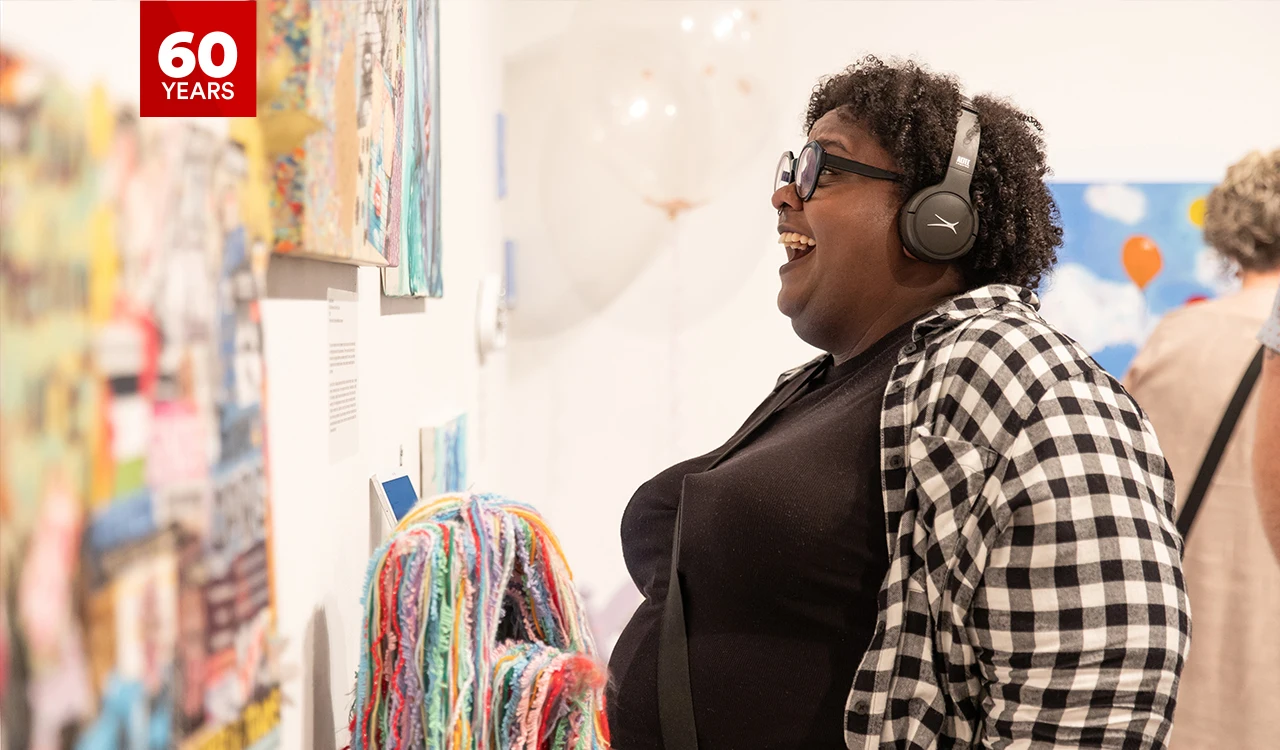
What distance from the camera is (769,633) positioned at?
1037mm

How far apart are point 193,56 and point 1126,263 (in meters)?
2.96

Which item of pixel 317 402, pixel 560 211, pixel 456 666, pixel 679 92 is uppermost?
pixel 679 92

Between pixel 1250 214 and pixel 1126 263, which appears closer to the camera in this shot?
pixel 1250 214

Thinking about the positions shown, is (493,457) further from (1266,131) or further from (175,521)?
(1266,131)

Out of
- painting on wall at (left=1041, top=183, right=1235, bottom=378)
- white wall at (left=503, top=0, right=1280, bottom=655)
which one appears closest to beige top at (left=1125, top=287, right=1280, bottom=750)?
painting on wall at (left=1041, top=183, right=1235, bottom=378)

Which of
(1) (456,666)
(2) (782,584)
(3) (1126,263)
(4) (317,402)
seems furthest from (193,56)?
(3) (1126,263)

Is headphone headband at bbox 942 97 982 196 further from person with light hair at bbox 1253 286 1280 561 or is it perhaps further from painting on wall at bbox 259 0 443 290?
painting on wall at bbox 259 0 443 290

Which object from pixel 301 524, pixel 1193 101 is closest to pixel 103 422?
pixel 301 524

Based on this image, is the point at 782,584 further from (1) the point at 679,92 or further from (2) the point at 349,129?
(1) the point at 679,92

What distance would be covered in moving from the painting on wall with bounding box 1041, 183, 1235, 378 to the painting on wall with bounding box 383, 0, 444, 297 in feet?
6.63

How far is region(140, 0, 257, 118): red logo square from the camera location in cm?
62

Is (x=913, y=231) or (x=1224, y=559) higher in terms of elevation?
(x=913, y=231)

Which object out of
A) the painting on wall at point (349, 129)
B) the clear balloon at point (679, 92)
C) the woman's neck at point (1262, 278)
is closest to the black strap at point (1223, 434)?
the woman's neck at point (1262, 278)

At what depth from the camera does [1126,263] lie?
306cm
